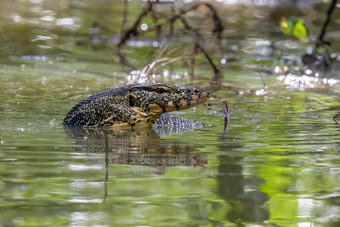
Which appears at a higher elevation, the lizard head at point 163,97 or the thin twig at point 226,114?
the lizard head at point 163,97

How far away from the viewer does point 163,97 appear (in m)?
7.29

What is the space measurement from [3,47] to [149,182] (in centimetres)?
1040

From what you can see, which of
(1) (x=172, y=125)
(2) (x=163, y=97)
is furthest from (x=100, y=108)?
(1) (x=172, y=125)

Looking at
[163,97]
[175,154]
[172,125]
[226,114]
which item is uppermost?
[163,97]

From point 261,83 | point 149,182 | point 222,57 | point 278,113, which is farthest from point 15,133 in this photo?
point 222,57

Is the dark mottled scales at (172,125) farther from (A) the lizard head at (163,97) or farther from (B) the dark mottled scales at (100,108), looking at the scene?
A: (B) the dark mottled scales at (100,108)

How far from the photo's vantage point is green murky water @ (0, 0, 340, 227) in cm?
430

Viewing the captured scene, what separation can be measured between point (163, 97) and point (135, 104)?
1.12 ft

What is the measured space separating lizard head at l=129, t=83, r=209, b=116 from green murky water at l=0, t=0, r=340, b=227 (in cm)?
33

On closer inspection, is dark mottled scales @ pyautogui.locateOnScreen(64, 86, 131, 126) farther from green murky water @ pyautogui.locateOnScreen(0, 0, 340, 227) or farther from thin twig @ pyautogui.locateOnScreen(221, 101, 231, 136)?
thin twig @ pyautogui.locateOnScreen(221, 101, 231, 136)

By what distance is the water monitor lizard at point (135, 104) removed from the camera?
286 inches

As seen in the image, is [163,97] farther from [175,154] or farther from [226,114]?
[175,154]

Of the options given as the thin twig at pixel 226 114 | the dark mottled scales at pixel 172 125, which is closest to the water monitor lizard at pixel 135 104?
the dark mottled scales at pixel 172 125

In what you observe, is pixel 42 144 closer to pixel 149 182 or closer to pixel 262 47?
pixel 149 182
